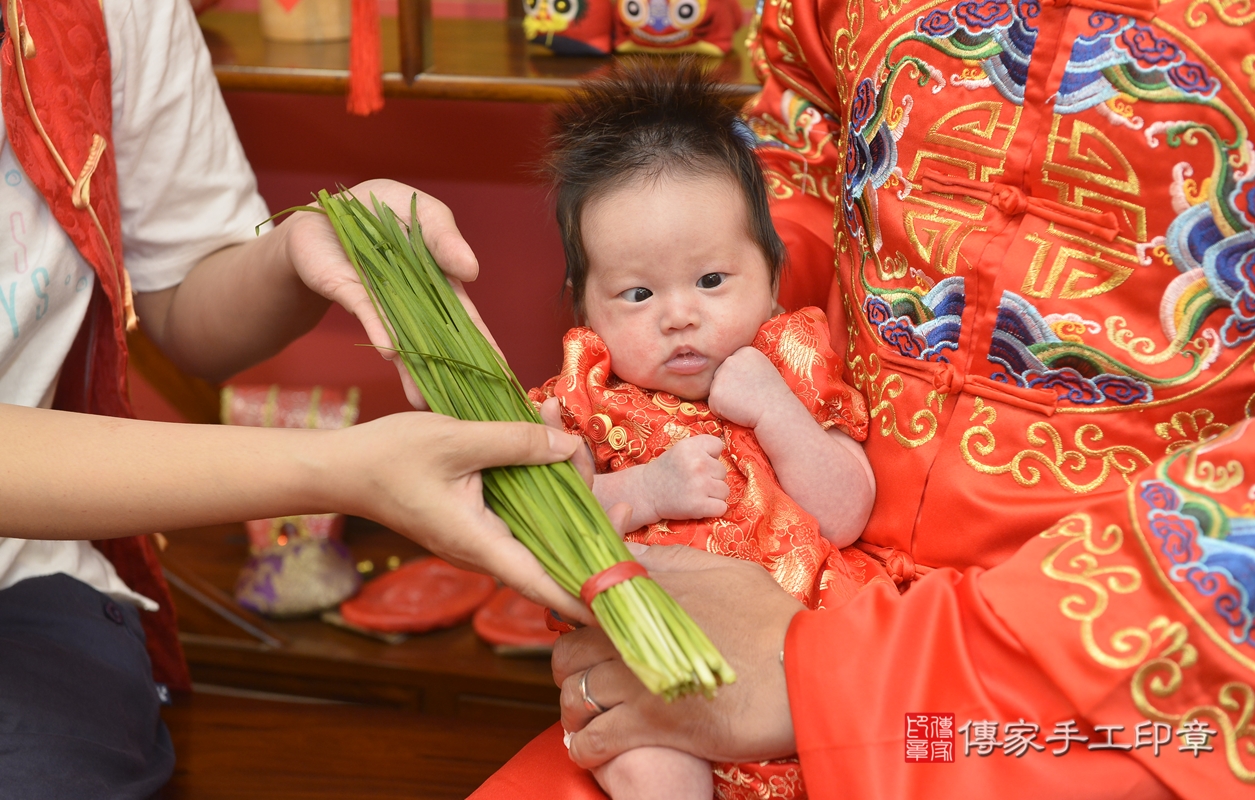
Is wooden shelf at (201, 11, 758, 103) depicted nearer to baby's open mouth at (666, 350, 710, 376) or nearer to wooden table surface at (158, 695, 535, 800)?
baby's open mouth at (666, 350, 710, 376)

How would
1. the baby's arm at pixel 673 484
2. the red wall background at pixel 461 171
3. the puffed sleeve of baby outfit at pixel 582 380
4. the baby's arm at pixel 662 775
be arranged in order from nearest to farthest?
the baby's arm at pixel 662 775, the baby's arm at pixel 673 484, the puffed sleeve of baby outfit at pixel 582 380, the red wall background at pixel 461 171

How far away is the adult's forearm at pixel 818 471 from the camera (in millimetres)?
1148

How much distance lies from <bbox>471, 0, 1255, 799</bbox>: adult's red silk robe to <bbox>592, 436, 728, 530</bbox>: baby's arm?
0.20m

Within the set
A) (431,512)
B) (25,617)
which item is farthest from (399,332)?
(25,617)

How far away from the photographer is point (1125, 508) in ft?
2.86

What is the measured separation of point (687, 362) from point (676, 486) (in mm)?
167

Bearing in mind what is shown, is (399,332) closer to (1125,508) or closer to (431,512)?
(431,512)

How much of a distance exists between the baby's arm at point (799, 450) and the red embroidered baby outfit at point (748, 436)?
0.07 ft

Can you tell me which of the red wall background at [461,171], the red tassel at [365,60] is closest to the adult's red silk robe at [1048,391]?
the red tassel at [365,60]

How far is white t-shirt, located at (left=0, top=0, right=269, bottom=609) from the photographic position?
121 centimetres

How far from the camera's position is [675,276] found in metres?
1.17

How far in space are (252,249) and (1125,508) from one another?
1.16 metres

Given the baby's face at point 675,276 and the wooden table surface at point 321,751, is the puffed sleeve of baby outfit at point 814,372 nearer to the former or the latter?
the baby's face at point 675,276

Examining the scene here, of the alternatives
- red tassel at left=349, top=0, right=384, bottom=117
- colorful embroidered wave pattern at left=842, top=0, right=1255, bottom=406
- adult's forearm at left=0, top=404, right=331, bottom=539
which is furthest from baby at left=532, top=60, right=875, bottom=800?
red tassel at left=349, top=0, right=384, bottom=117
